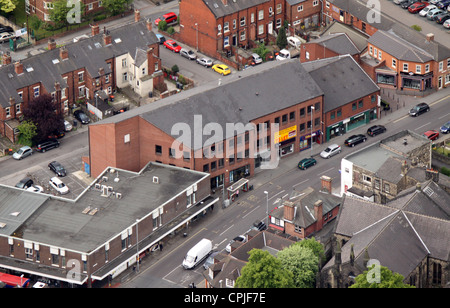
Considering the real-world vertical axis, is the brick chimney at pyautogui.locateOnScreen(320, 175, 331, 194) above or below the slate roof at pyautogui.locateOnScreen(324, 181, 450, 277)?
below

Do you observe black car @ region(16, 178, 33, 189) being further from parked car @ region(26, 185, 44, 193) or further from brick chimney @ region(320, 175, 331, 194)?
brick chimney @ region(320, 175, 331, 194)

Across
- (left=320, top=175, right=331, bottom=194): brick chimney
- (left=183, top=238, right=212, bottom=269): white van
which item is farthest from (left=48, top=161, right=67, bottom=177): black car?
(left=320, top=175, right=331, bottom=194): brick chimney

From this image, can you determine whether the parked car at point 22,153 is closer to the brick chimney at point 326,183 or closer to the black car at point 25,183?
the black car at point 25,183

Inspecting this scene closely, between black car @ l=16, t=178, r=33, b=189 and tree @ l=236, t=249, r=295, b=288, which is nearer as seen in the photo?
tree @ l=236, t=249, r=295, b=288

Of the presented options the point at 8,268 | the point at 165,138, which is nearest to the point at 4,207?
the point at 8,268

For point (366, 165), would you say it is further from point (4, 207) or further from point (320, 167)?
point (4, 207)

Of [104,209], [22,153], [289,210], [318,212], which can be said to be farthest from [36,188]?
[318,212]

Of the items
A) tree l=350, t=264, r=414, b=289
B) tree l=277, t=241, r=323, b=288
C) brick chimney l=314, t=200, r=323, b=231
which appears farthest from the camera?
brick chimney l=314, t=200, r=323, b=231

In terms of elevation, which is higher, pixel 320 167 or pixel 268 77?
pixel 268 77
